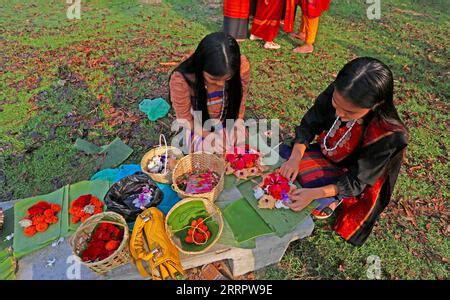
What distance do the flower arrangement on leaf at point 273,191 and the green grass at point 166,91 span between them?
2.32ft

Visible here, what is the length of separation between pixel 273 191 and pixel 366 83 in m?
1.08

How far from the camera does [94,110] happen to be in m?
4.54

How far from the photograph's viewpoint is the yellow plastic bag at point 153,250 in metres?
2.13

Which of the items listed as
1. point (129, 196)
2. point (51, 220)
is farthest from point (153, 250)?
point (51, 220)

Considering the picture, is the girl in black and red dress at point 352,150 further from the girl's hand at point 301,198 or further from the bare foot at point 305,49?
the bare foot at point 305,49

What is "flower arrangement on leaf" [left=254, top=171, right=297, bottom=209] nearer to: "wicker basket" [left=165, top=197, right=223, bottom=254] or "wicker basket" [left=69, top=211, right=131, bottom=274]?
"wicker basket" [left=165, top=197, right=223, bottom=254]

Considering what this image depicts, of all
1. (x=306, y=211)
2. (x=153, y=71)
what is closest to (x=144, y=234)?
(x=306, y=211)

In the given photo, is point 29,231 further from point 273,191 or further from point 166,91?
point 166,91

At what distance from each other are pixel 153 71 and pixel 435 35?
18.8 ft

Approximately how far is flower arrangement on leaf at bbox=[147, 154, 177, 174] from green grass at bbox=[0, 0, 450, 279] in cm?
95

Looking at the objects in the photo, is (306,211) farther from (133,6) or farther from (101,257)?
(133,6)

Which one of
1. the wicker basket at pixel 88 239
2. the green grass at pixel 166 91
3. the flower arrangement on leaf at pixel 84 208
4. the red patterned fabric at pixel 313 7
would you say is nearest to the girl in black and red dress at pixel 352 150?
the green grass at pixel 166 91

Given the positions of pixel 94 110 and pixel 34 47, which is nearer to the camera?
pixel 94 110

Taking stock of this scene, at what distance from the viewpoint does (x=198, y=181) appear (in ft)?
8.96
